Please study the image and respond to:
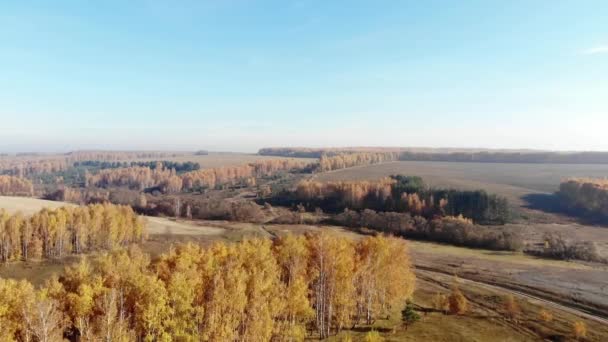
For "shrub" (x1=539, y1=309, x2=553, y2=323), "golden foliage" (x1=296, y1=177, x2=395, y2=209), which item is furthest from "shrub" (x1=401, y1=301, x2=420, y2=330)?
"golden foliage" (x1=296, y1=177, x2=395, y2=209)

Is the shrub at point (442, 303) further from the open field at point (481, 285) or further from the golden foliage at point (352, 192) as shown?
the golden foliage at point (352, 192)

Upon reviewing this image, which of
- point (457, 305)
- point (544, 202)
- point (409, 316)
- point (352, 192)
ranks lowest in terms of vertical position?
point (457, 305)

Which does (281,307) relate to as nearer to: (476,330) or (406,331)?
(406,331)

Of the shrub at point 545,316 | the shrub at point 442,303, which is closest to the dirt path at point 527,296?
the shrub at point 545,316

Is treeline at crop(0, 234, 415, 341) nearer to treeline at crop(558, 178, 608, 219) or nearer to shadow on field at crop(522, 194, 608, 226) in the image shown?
shadow on field at crop(522, 194, 608, 226)

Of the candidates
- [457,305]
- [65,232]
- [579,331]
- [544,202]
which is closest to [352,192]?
[544,202]

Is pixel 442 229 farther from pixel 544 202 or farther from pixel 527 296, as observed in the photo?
pixel 544 202

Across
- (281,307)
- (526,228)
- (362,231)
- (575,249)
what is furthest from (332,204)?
(281,307)
